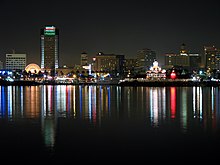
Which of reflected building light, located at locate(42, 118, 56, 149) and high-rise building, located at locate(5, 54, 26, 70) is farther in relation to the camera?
high-rise building, located at locate(5, 54, 26, 70)

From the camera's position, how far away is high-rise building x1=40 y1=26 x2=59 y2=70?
14996 cm

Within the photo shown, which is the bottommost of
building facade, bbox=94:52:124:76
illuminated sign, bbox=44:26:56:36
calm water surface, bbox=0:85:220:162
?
calm water surface, bbox=0:85:220:162

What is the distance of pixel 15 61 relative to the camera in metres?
142

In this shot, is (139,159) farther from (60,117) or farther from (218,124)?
(60,117)

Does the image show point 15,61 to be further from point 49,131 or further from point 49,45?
point 49,131

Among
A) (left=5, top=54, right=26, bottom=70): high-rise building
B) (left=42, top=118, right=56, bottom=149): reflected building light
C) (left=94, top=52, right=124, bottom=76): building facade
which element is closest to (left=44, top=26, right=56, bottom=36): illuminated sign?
(left=5, top=54, right=26, bottom=70): high-rise building

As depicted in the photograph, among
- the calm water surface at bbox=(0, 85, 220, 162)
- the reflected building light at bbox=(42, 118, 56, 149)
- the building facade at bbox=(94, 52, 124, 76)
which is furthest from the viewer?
the building facade at bbox=(94, 52, 124, 76)

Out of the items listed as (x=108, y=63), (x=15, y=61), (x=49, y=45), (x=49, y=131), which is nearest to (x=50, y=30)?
(x=49, y=45)

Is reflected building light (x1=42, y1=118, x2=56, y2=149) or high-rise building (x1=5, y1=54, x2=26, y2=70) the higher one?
high-rise building (x1=5, y1=54, x2=26, y2=70)

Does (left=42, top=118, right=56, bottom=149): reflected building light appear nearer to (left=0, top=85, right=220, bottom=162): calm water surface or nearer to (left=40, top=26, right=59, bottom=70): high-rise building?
(left=0, top=85, right=220, bottom=162): calm water surface

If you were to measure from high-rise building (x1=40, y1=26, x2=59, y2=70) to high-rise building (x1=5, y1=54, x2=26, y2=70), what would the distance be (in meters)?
8.57

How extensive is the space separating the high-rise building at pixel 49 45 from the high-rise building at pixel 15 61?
8.57 meters

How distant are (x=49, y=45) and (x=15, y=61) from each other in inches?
627

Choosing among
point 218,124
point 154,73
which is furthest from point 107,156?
point 154,73
